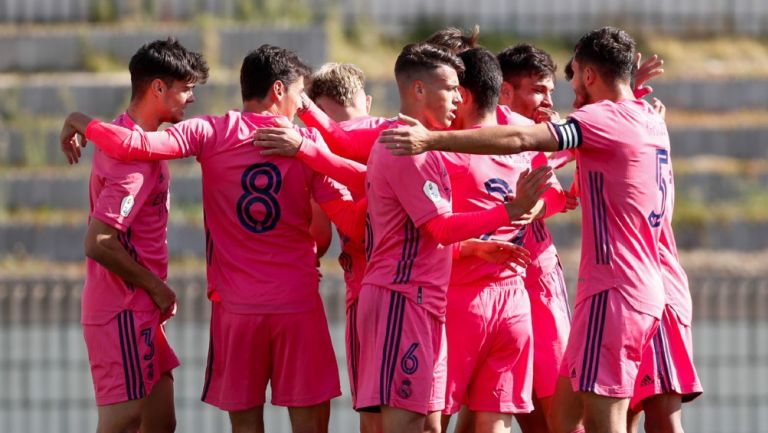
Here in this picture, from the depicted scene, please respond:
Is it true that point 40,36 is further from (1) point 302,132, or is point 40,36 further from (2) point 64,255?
(1) point 302,132

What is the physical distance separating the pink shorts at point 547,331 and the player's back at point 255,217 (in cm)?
109

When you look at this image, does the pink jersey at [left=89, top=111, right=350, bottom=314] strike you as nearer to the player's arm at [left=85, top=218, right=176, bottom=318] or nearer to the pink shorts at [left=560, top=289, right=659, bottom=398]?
the player's arm at [left=85, top=218, right=176, bottom=318]

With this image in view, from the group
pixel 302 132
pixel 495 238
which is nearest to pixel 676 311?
pixel 495 238

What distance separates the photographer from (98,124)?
7.38 meters

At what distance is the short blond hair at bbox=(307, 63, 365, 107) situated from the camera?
814 centimetres

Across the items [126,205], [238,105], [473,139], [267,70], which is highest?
[238,105]

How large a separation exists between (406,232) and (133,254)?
4.25ft

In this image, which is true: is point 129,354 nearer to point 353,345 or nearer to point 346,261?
point 353,345

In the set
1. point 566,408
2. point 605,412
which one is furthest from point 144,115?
point 605,412

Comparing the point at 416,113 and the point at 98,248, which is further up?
the point at 416,113

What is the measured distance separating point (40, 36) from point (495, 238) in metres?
15.6

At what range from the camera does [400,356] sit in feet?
23.1

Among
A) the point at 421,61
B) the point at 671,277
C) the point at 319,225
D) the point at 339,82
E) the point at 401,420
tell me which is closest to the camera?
the point at 401,420

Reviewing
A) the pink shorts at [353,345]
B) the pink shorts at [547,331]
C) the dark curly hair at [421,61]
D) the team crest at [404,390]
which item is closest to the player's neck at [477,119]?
the dark curly hair at [421,61]
